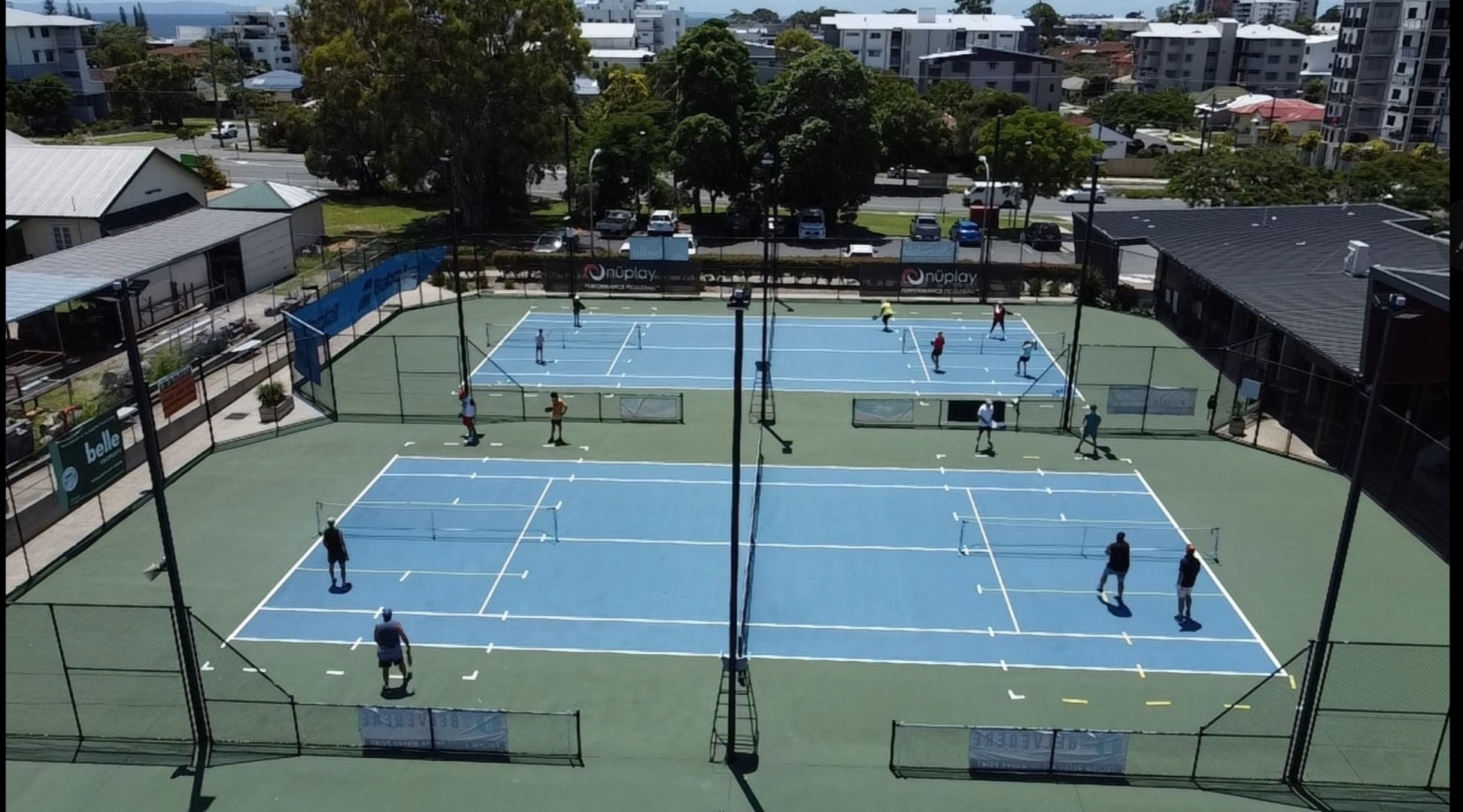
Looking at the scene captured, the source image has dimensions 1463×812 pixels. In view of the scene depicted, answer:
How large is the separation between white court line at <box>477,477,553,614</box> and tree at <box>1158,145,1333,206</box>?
131 ft

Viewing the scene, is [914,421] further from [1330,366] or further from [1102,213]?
[1102,213]

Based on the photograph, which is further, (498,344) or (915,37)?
(915,37)

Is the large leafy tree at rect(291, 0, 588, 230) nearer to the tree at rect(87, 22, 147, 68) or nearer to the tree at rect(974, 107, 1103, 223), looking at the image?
the tree at rect(974, 107, 1103, 223)

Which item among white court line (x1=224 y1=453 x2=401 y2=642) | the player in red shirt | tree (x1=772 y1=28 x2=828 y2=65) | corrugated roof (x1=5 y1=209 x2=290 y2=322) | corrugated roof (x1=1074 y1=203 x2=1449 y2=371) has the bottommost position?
white court line (x1=224 y1=453 x2=401 y2=642)

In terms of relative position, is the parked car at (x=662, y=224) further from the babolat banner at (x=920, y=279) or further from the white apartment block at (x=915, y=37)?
the white apartment block at (x=915, y=37)

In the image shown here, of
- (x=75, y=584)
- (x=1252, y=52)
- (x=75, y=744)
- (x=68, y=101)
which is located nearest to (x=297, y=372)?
(x=75, y=584)

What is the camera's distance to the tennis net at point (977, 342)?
34.6 metres

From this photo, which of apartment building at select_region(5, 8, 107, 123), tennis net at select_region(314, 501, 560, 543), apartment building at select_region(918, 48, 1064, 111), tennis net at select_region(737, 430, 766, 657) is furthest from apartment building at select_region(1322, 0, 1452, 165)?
apartment building at select_region(5, 8, 107, 123)

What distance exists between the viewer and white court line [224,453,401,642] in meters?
18.3

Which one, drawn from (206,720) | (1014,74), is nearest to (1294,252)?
(206,720)

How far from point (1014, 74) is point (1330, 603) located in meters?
101

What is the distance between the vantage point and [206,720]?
14.9 meters

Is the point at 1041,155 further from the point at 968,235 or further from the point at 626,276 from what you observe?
the point at 626,276

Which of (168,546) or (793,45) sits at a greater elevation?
(793,45)
